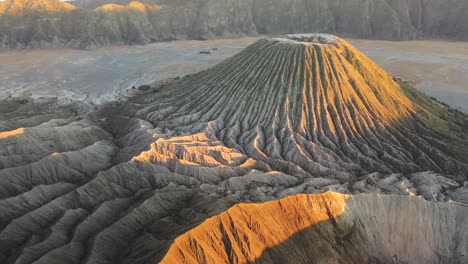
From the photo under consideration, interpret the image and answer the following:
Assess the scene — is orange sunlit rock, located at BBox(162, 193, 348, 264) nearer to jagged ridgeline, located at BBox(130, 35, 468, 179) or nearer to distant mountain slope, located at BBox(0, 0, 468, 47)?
jagged ridgeline, located at BBox(130, 35, 468, 179)

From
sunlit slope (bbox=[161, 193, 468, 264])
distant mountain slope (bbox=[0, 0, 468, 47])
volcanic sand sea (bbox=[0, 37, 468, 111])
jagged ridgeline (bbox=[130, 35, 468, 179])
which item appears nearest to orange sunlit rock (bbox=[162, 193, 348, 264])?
sunlit slope (bbox=[161, 193, 468, 264])

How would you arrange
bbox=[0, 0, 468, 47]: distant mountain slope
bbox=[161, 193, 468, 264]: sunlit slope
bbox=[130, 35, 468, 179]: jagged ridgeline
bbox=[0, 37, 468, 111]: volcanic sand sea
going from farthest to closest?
bbox=[0, 0, 468, 47]: distant mountain slope < bbox=[0, 37, 468, 111]: volcanic sand sea < bbox=[130, 35, 468, 179]: jagged ridgeline < bbox=[161, 193, 468, 264]: sunlit slope

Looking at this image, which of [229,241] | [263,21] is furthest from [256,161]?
[263,21]

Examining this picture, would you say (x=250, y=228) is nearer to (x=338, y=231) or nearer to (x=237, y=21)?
(x=338, y=231)

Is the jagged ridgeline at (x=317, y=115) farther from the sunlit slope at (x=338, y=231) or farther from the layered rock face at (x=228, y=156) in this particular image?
the sunlit slope at (x=338, y=231)

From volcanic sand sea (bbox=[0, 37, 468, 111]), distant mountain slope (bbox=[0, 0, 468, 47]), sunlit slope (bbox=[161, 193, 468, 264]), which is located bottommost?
sunlit slope (bbox=[161, 193, 468, 264])

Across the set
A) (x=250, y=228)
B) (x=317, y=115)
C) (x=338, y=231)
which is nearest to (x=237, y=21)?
(x=317, y=115)

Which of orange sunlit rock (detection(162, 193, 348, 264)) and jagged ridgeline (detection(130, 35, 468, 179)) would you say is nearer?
orange sunlit rock (detection(162, 193, 348, 264))
